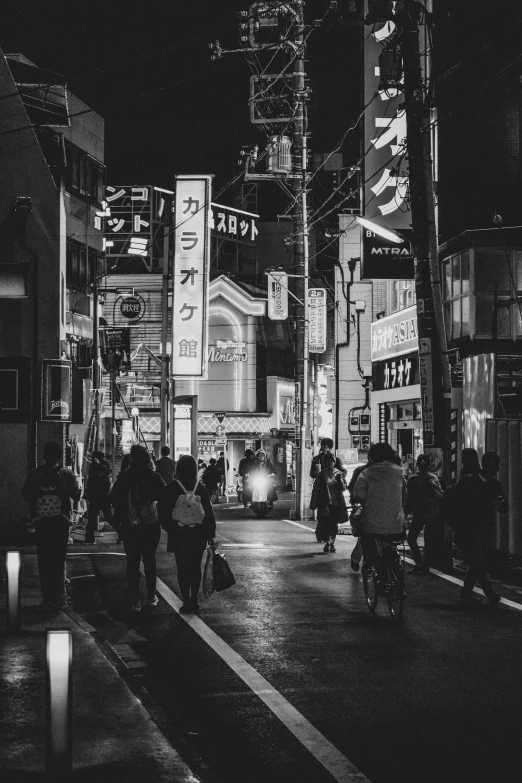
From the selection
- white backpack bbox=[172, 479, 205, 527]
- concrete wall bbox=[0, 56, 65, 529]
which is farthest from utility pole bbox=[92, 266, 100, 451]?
white backpack bbox=[172, 479, 205, 527]

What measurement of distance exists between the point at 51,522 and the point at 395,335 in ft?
75.1

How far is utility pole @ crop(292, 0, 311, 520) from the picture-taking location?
30469mm

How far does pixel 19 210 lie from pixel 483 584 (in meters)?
15.2

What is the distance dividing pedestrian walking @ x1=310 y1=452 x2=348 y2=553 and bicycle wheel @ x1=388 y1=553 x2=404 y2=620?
8157mm

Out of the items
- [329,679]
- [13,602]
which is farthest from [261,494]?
[329,679]

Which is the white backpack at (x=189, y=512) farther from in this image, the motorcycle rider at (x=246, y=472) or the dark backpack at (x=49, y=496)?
the motorcycle rider at (x=246, y=472)

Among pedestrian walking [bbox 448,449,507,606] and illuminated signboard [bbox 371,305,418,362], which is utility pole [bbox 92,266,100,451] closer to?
illuminated signboard [bbox 371,305,418,362]

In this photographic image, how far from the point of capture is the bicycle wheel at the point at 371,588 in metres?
12.3

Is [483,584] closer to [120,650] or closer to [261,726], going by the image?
[120,650]

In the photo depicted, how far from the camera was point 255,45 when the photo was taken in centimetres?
3266

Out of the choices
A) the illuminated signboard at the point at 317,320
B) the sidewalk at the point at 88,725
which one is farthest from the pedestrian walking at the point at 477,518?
the illuminated signboard at the point at 317,320

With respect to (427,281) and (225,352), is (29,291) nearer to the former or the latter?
(427,281)

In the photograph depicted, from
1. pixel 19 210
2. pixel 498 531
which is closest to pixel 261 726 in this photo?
pixel 498 531

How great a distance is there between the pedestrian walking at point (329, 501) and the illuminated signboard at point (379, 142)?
7512 millimetres
